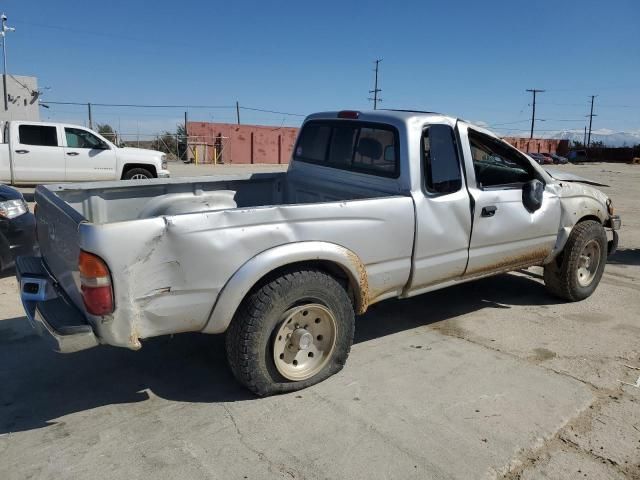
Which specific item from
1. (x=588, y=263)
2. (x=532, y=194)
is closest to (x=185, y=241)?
(x=532, y=194)

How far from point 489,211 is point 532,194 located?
526 millimetres

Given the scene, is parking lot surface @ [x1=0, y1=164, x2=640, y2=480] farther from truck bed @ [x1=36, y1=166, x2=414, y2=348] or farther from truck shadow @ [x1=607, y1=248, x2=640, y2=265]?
truck shadow @ [x1=607, y1=248, x2=640, y2=265]

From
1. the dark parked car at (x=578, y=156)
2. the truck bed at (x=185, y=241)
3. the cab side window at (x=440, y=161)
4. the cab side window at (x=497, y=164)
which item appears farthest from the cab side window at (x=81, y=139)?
the dark parked car at (x=578, y=156)

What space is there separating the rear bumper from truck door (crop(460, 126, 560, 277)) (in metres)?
2.94

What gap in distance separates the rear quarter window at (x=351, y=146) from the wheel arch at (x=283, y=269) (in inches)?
36.4

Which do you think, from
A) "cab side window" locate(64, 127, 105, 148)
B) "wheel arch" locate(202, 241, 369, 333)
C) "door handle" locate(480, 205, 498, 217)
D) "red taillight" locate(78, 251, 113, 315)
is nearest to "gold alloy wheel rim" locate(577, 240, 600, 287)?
"door handle" locate(480, 205, 498, 217)

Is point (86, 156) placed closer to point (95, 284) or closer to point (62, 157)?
point (62, 157)

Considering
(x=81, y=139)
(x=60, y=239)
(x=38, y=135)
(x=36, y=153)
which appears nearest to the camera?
(x=60, y=239)

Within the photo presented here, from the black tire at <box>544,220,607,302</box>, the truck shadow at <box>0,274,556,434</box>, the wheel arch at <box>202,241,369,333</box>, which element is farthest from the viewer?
the black tire at <box>544,220,607,302</box>

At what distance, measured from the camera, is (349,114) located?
183 inches

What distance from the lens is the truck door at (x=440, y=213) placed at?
13.1 feet

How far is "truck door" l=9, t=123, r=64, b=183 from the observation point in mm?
12484

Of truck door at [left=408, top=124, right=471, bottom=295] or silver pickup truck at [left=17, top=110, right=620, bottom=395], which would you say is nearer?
silver pickup truck at [left=17, top=110, right=620, bottom=395]

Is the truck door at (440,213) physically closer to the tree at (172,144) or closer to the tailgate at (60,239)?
the tailgate at (60,239)
